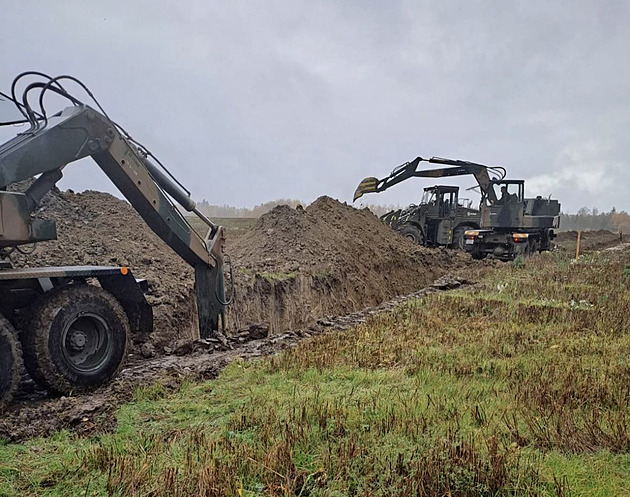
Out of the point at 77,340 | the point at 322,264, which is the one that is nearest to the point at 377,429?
the point at 77,340

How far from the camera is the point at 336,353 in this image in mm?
5836

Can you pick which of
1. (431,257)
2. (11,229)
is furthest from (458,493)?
(431,257)

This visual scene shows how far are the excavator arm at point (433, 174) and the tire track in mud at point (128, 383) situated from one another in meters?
13.9

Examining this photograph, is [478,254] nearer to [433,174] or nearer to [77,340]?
[433,174]

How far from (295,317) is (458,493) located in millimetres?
8674

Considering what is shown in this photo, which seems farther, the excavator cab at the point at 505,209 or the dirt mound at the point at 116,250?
the excavator cab at the point at 505,209

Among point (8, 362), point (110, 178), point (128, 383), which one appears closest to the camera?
point (8, 362)

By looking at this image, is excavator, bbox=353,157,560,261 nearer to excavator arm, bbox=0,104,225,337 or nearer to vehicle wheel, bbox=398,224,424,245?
vehicle wheel, bbox=398,224,424,245

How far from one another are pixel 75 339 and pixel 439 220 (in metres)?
18.5

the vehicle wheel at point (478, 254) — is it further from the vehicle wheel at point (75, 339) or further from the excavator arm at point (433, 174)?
the vehicle wheel at point (75, 339)

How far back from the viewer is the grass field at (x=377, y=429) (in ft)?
9.46

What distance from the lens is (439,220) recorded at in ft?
70.5

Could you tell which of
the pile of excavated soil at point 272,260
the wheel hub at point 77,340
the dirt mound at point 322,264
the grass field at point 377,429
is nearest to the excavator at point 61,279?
the wheel hub at point 77,340

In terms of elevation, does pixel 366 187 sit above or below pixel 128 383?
above
